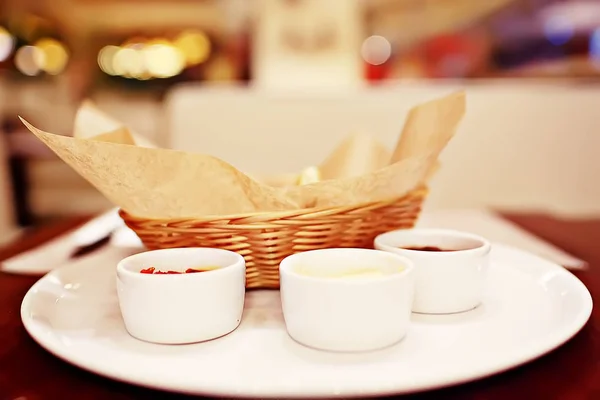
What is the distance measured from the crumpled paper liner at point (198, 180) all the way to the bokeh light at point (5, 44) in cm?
553

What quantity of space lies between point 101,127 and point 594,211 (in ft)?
6.29

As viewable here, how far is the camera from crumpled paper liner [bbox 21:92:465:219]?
0.64m

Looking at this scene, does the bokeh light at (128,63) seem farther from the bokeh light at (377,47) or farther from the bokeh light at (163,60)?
the bokeh light at (377,47)

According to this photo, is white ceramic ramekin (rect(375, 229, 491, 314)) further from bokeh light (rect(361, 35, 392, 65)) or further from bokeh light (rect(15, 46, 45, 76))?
bokeh light (rect(361, 35, 392, 65))

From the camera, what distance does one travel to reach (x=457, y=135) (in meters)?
1.99

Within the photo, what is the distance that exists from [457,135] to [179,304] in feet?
5.42

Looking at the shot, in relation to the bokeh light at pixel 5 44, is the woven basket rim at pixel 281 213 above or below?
below

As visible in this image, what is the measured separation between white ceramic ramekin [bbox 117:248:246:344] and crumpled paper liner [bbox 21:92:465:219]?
13 centimetres

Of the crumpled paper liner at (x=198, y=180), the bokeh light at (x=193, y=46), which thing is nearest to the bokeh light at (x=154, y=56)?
the bokeh light at (x=193, y=46)

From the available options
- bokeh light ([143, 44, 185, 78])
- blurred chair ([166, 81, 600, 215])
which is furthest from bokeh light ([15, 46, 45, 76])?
blurred chair ([166, 81, 600, 215])

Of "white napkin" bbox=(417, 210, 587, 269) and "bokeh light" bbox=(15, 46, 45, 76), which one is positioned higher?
"bokeh light" bbox=(15, 46, 45, 76)

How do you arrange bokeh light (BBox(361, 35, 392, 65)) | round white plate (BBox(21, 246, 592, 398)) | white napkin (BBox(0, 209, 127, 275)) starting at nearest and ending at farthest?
round white plate (BBox(21, 246, 592, 398))
white napkin (BBox(0, 209, 127, 275))
bokeh light (BBox(361, 35, 392, 65))

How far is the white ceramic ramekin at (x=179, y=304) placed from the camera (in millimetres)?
534

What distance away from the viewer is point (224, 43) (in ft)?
27.1
